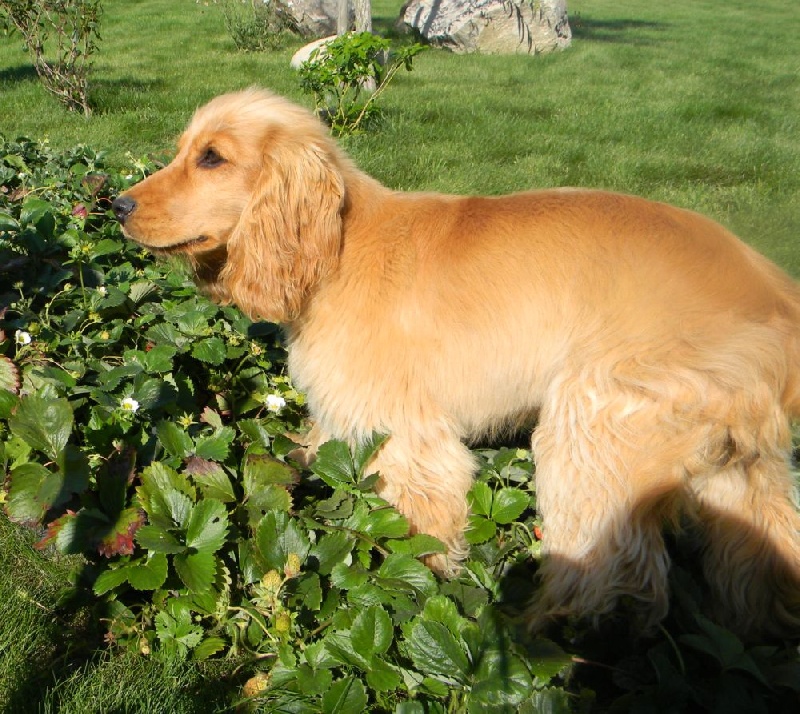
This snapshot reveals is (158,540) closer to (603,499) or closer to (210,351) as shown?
(210,351)

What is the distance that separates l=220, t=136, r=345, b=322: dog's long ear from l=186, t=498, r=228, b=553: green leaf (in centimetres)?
75

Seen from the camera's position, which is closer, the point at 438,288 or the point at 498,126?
the point at 438,288

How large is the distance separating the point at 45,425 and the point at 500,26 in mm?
12337

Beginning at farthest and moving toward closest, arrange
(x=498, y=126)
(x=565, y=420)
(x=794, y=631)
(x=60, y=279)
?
(x=498, y=126) → (x=60, y=279) → (x=794, y=631) → (x=565, y=420)

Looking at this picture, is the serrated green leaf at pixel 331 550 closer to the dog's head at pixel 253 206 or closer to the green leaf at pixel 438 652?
the green leaf at pixel 438 652

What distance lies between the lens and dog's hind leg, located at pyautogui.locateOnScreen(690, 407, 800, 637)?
236 centimetres

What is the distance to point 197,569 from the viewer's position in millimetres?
2213

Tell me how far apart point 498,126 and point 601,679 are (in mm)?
6364

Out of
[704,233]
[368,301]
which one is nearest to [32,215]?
[368,301]

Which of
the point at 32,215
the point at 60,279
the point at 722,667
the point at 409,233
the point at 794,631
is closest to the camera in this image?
the point at 722,667

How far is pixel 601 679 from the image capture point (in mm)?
2311

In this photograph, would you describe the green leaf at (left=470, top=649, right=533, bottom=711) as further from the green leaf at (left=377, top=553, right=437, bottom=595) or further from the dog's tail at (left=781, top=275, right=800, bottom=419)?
the dog's tail at (left=781, top=275, right=800, bottom=419)

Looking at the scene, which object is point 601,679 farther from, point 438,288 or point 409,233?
point 409,233

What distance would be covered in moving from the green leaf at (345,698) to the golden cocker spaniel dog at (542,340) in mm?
743
